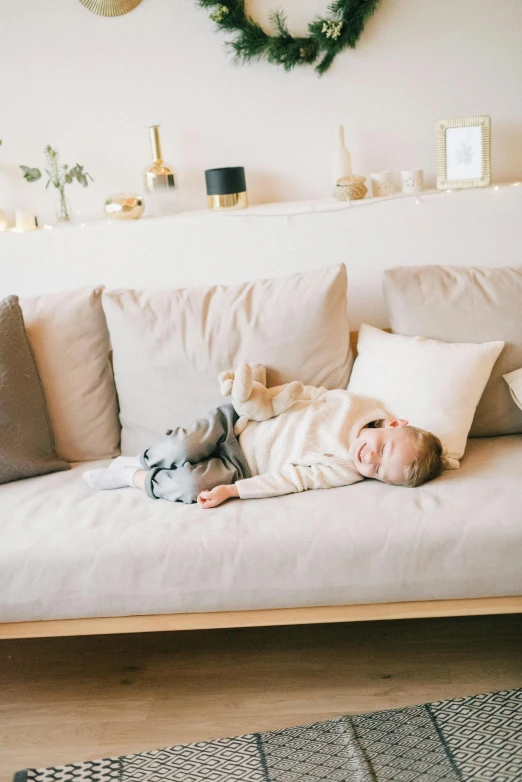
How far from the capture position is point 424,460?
A: 1988mm

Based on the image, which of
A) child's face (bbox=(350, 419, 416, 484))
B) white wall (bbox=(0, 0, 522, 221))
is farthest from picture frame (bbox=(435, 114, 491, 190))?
child's face (bbox=(350, 419, 416, 484))

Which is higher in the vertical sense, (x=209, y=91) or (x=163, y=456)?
(x=209, y=91)

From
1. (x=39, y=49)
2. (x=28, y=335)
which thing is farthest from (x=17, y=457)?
(x=39, y=49)

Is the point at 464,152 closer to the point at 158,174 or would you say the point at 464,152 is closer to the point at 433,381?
the point at 433,381

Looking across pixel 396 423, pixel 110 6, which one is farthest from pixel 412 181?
pixel 110 6

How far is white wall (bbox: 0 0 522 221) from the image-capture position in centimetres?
274

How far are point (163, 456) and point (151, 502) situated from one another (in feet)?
0.48

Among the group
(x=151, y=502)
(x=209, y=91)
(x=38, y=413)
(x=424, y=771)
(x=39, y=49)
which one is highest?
(x=39, y=49)

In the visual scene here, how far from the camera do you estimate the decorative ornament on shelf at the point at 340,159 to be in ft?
8.98

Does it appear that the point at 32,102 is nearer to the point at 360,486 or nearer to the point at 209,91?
the point at 209,91

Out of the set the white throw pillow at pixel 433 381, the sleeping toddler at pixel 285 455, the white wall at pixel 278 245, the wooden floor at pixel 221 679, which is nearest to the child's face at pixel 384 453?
the sleeping toddler at pixel 285 455

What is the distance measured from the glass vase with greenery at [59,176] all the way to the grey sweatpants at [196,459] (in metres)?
1.10

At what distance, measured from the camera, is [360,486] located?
2066 millimetres

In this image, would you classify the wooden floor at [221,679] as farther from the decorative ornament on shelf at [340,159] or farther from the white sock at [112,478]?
the decorative ornament on shelf at [340,159]
